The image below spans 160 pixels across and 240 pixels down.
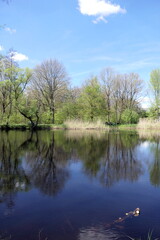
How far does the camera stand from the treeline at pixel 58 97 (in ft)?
85.6

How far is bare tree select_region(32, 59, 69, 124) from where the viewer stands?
31.8m

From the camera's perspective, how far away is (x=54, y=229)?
273 cm

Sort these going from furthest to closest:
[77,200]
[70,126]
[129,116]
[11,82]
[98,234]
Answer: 1. [129,116]
2. [70,126]
3. [11,82]
4. [77,200]
5. [98,234]

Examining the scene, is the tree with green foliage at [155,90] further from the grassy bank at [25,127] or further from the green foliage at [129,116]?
the grassy bank at [25,127]

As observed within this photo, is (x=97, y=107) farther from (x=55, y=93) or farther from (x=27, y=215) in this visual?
(x=27, y=215)

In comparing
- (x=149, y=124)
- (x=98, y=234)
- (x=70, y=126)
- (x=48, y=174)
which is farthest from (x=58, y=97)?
(x=98, y=234)

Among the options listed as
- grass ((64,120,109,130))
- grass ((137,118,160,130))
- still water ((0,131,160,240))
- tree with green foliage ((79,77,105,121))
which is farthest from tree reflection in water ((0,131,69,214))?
tree with green foliage ((79,77,105,121))

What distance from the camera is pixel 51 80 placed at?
32094 millimetres

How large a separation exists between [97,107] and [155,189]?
26.4 metres

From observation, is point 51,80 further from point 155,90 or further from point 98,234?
point 98,234

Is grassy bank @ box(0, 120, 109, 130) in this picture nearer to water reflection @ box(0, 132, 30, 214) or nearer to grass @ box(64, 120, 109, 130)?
grass @ box(64, 120, 109, 130)

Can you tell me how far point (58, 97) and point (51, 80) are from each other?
3213 mm

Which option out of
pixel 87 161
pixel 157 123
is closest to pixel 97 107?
pixel 157 123

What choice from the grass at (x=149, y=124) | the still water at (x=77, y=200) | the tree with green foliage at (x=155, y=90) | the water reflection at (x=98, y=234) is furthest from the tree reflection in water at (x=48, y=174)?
the tree with green foliage at (x=155, y=90)
